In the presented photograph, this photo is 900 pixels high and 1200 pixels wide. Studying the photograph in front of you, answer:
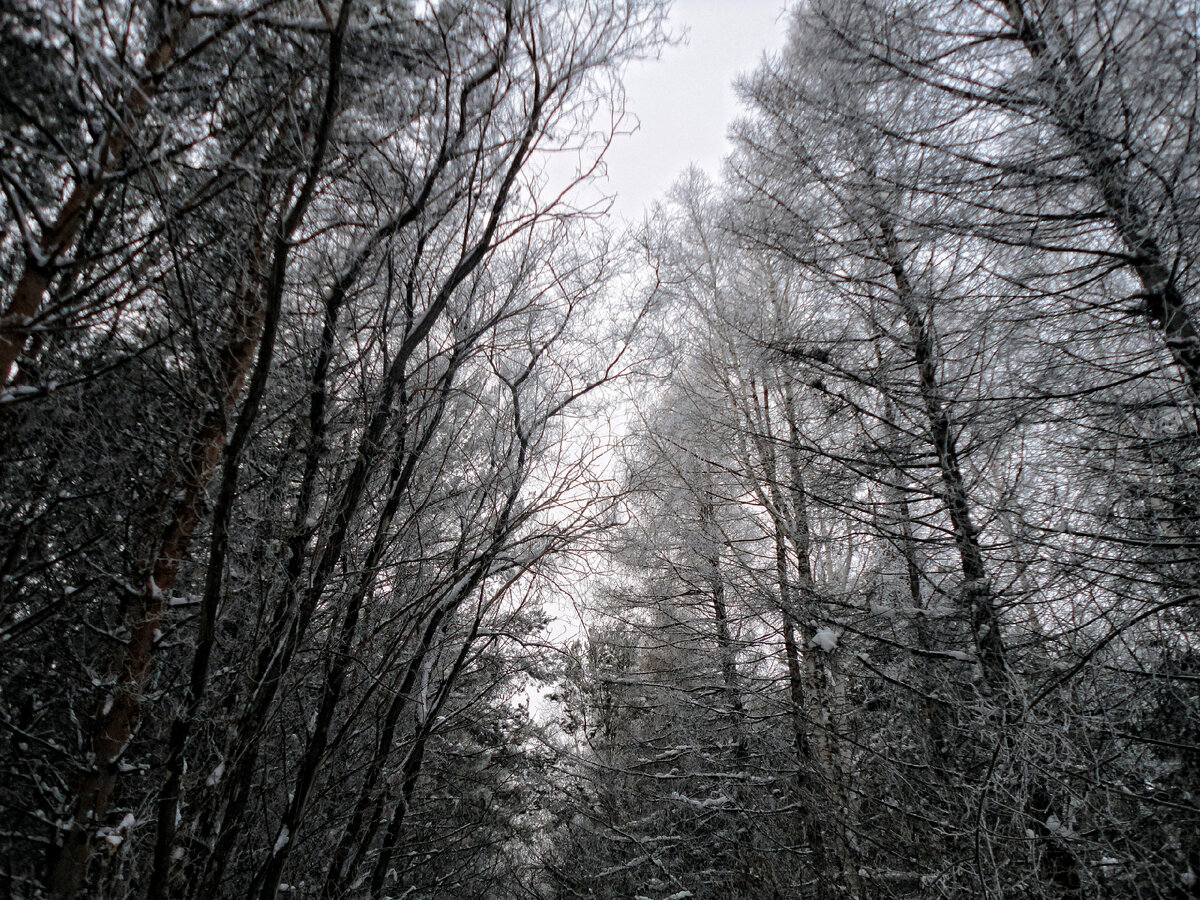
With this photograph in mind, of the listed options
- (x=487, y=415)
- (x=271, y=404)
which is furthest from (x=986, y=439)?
(x=271, y=404)

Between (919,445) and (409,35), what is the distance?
3.96m

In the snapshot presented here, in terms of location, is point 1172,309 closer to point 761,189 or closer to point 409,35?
point 761,189

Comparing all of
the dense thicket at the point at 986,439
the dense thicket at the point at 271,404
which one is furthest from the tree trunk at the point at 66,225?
the dense thicket at the point at 986,439

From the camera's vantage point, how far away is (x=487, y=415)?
2682mm

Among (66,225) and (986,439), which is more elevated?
(66,225)

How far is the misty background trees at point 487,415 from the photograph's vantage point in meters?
1.66

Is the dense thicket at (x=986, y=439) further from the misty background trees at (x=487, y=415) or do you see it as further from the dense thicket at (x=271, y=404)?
the dense thicket at (x=271, y=404)

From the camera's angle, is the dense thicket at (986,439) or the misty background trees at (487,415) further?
the dense thicket at (986,439)

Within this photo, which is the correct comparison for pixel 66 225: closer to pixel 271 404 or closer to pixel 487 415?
pixel 271 404

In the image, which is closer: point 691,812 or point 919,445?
point 919,445

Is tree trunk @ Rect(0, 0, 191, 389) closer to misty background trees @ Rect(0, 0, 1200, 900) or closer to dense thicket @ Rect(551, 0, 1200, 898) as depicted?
misty background trees @ Rect(0, 0, 1200, 900)

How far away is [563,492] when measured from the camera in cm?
217

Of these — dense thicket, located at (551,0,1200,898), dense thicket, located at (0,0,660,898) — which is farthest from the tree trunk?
dense thicket, located at (551,0,1200,898)

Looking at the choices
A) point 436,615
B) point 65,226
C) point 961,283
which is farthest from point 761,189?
point 65,226
